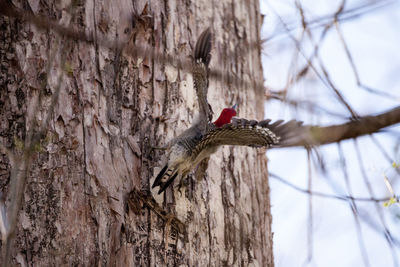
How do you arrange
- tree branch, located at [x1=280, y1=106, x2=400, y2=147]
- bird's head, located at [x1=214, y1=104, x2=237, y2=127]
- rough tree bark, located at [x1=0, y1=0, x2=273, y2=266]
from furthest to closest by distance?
bird's head, located at [x1=214, y1=104, x2=237, y2=127]
tree branch, located at [x1=280, y1=106, x2=400, y2=147]
rough tree bark, located at [x1=0, y1=0, x2=273, y2=266]

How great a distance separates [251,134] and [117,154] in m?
0.61

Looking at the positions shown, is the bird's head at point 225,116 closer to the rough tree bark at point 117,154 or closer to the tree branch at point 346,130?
the rough tree bark at point 117,154

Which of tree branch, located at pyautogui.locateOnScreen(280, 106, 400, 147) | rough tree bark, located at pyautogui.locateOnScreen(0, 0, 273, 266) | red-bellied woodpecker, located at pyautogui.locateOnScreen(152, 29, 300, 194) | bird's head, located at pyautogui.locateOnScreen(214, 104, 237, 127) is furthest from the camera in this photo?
bird's head, located at pyautogui.locateOnScreen(214, 104, 237, 127)

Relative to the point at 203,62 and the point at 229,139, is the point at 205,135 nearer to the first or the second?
the point at 229,139

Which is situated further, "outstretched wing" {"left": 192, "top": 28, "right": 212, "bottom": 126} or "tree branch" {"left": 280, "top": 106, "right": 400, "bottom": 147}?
"outstretched wing" {"left": 192, "top": 28, "right": 212, "bottom": 126}

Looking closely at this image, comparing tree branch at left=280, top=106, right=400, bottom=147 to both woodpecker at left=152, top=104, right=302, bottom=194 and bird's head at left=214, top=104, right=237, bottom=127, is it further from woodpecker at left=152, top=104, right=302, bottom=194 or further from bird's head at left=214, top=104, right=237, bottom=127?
bird's head at left=214, top=104, right=237, bottom=127

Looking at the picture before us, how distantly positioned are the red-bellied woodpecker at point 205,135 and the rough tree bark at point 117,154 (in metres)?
0.07

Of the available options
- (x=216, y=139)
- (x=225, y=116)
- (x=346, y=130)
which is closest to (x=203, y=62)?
(x=225, y=116)

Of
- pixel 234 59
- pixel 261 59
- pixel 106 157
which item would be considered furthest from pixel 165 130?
pixel 261 59

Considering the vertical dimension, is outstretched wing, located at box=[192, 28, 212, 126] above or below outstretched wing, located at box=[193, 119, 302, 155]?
above

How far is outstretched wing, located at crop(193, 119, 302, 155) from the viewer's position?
210 centimetres

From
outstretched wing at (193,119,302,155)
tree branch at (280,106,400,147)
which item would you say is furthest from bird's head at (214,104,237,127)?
tree branch at (280,106,400,147)

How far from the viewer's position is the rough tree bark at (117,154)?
1948 millimetres

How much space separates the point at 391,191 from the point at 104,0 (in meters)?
1.73
